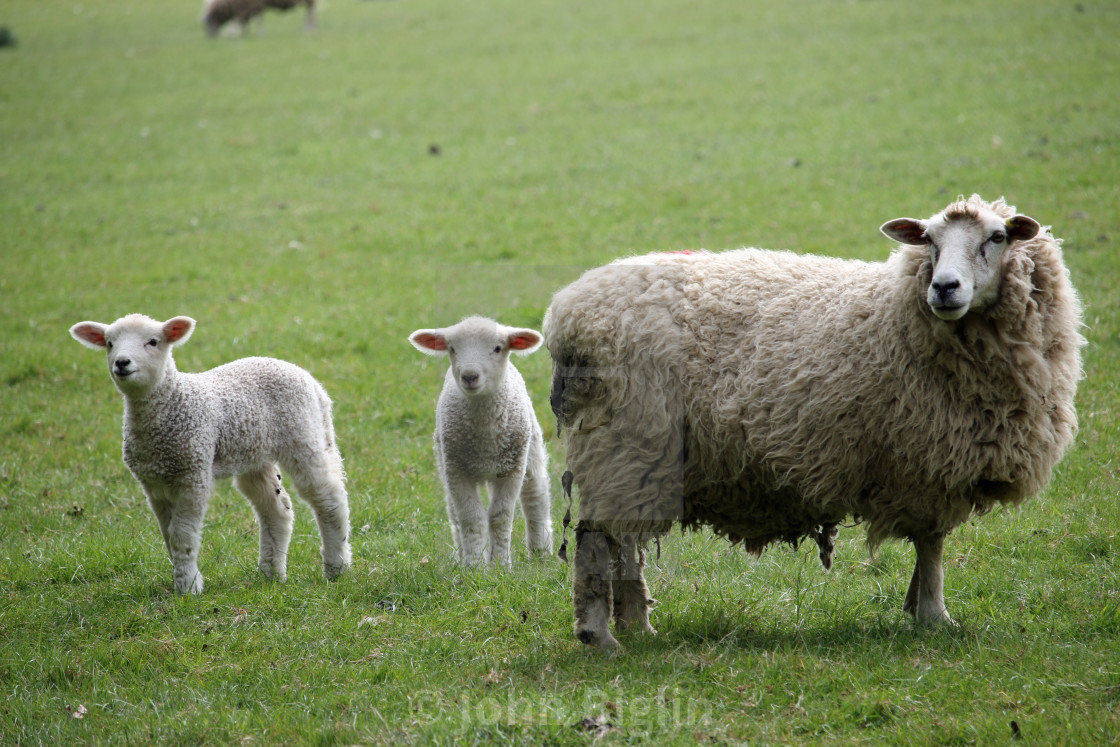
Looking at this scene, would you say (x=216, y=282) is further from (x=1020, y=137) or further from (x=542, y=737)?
(x=1020, y=137)

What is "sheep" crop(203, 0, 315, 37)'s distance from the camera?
30.6 meters

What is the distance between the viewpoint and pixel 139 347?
5.50 m

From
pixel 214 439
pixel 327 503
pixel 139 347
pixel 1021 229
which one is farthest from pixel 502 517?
pixel 1021 229

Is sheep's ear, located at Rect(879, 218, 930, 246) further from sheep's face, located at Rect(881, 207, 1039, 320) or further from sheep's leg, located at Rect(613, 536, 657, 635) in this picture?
sheep's leg, located at Rect(613, 536, 657, 635)

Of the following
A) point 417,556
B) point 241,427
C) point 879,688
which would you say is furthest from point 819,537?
point 241,427

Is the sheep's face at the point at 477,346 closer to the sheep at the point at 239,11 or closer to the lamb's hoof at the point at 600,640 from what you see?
the lamb's hoof at the point at 600,640

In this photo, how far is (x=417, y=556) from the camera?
6.09m

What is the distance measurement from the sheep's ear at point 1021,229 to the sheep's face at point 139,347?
4.15 m

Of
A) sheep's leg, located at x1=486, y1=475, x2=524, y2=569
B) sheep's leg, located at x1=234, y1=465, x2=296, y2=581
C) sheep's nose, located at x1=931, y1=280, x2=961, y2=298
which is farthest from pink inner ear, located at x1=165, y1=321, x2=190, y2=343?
sheep's nose, located at x1=931, y1=280, x2=961, y2=298

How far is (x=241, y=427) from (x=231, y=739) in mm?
2127

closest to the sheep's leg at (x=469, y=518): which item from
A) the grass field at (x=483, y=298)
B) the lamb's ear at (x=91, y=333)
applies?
the grass field at (x=483, y=298)

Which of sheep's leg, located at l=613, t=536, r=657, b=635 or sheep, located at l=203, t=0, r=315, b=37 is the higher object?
sheep, located at l=203, t=0, r=315, b=37

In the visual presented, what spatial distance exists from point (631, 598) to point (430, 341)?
5.82 ft

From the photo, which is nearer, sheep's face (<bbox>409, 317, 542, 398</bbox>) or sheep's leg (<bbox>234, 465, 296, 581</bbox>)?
sheep's face (<bbox>409, 317, 542, 398</bbox>)
